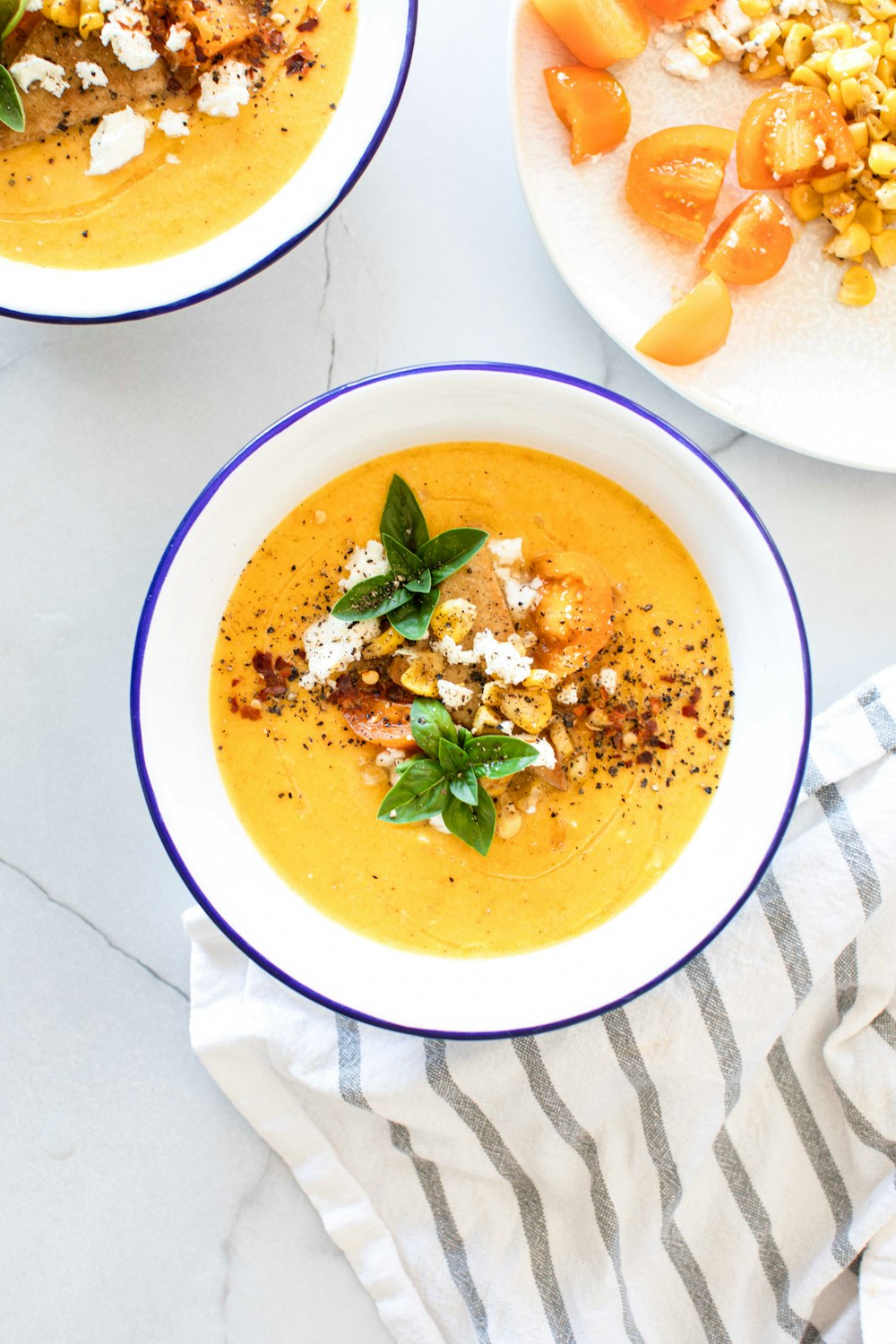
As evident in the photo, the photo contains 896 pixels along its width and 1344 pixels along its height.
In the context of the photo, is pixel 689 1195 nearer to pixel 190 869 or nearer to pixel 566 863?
pixel 566 863

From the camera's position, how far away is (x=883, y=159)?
2062 millimetres

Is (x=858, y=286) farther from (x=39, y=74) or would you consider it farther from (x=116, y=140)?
(x=39, y=74)

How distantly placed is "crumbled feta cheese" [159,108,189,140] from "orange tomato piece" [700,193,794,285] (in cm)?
111

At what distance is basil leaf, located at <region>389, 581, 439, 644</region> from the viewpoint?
1.92 m

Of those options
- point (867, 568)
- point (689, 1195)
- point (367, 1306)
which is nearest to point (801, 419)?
point (867, 568)

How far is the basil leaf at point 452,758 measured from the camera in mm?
1872

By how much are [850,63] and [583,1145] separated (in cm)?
238

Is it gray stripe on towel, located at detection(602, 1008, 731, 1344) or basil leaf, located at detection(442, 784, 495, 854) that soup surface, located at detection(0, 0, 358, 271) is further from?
gray stripe on towel, located at detection(602, 1008, 731, 1344)

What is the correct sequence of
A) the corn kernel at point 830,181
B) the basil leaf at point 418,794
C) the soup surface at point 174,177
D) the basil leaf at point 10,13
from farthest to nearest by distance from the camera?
the corn kernel at point 830,181, the soup surface at point 174,177, the basil leaf at point 418,794, the basil leaf at point 10,13

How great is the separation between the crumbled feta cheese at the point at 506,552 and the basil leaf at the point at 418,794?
0.45 metres

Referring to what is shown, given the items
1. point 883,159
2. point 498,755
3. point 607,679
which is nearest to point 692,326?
point 883,159

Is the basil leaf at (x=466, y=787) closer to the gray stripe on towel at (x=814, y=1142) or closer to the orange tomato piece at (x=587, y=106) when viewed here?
the gray stripe on towel at (x=814, y=1142)

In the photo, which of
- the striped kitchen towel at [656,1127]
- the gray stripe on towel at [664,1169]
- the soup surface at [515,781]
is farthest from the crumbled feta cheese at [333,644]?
the gray stripe on towel at [664,1169]

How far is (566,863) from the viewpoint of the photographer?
211cm
